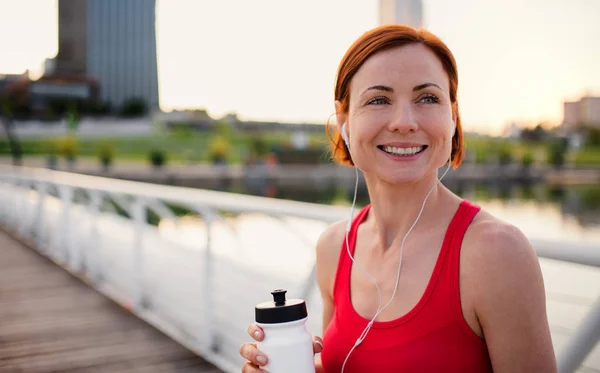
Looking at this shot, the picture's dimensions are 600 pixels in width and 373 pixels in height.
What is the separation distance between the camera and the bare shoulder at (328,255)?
135 cm

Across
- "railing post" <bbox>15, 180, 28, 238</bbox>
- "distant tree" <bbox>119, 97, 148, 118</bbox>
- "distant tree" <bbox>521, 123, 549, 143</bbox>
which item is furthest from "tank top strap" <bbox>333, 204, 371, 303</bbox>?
"distant tree" <bbox>521, 123, 549, 143</bbox>

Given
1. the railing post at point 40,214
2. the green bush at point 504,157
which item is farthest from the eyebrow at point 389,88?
the green bush at point 504,157

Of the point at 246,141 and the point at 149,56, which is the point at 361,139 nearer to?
the point at 246,141

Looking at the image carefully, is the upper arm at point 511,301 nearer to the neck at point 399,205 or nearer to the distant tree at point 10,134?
the neck at point 399,205

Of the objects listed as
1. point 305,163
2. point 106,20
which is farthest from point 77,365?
point 106,20

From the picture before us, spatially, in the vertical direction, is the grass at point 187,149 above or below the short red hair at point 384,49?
below

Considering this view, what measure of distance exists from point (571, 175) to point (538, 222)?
35579mm

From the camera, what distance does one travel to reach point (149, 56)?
9675 centimetres

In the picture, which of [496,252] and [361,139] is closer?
[496,252]

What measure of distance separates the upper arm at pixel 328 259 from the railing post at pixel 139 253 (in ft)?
10.3

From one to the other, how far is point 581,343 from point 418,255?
364 mm

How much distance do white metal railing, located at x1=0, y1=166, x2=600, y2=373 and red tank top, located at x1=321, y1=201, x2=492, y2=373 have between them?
11.3 inches

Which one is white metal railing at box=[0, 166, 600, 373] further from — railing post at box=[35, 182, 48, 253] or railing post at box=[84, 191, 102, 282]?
railing post at box=[35, 182, 48, 253]

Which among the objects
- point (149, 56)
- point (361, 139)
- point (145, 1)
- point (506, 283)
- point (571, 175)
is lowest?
point (571, 175)
